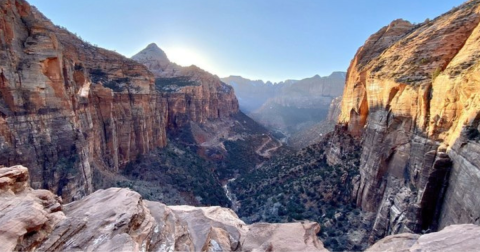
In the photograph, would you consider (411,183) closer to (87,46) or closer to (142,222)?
(142,222)

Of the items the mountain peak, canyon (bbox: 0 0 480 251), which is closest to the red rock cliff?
canyon (bbox: 0 0 480 251)

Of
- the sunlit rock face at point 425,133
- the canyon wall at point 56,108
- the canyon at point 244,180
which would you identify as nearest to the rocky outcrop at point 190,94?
the canyon at point 244,180

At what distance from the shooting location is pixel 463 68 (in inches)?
553

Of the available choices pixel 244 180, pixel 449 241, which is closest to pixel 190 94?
pixel 244 180

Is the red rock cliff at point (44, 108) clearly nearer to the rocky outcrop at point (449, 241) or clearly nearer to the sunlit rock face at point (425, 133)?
the rocky outcrop at point (449, 241)

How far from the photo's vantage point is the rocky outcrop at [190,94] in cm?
6731

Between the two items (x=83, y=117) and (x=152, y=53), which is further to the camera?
(x=152, y=53)

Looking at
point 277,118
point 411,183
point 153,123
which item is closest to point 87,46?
point 153,123

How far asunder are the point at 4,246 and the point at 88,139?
85.1 ft

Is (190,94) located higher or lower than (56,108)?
higher

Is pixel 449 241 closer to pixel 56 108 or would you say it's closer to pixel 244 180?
pixel 56 108

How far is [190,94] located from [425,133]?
6386 centimetres

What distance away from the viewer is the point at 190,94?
73.2 meters

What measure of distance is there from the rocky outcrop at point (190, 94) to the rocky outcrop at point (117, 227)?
57037mm
